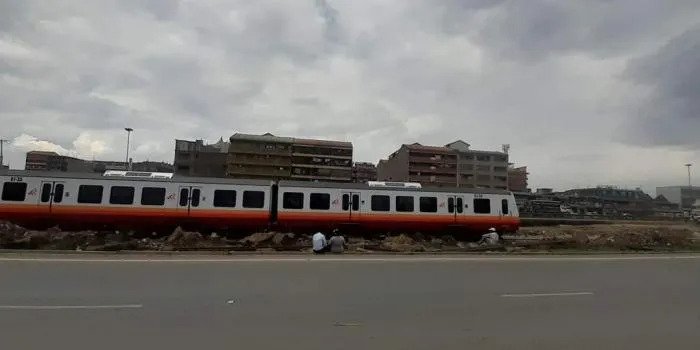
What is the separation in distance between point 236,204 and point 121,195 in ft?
16.6

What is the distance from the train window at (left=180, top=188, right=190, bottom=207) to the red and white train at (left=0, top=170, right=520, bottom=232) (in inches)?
1.7

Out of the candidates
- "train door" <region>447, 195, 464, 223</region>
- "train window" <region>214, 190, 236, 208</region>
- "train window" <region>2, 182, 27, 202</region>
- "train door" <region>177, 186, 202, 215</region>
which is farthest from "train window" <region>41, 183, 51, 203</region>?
"train door" <region>447, 195, 464, 223</region>

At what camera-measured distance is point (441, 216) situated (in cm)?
2525

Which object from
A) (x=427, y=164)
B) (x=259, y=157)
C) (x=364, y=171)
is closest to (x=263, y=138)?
(x=259, y=157)

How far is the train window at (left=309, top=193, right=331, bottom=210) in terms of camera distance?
2439 cm

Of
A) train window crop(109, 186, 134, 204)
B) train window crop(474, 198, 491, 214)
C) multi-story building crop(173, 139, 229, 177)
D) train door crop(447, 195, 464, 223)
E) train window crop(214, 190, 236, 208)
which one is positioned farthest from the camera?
multi-story building crop(173, 139, 229, 177)

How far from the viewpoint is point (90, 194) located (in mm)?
22812

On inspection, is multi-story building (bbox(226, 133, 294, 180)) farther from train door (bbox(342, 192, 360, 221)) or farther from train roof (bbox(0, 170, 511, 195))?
train door (bbox(342, 192, 360, 221))
